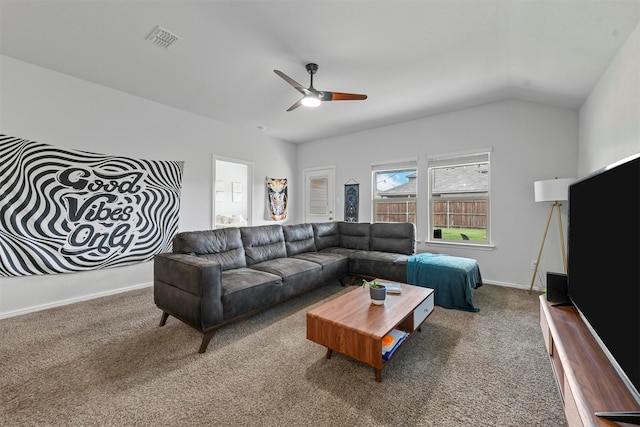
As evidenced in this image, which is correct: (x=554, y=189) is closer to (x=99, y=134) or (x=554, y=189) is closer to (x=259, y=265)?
(x=259, y=265)

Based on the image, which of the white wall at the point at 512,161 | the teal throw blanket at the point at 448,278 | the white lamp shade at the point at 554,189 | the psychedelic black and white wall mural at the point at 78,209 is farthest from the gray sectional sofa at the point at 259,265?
the white lamp shade at the point at 554,189

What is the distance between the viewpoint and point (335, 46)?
8.25 feet

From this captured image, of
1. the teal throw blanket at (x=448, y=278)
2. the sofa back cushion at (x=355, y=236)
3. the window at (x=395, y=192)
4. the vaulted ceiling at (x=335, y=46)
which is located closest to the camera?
the vaulted ceiling at (x=335, y=46)

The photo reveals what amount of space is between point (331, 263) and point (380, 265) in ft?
2.27

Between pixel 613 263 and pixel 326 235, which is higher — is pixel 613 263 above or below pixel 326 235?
above

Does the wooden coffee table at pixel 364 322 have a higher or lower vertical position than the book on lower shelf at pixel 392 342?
higher

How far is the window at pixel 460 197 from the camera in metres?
4.10

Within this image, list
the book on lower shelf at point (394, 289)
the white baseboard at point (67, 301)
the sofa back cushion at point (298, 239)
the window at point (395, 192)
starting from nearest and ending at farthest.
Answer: the book on lower shelf at point (394, 289) < the white baseboard at point (67, 301) < the sofa back cushion at point (298, 239) < the window at point (395, 192)

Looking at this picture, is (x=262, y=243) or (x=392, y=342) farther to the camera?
(x=262, y=243)

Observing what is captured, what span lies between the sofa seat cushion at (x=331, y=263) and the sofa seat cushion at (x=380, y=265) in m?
0.14

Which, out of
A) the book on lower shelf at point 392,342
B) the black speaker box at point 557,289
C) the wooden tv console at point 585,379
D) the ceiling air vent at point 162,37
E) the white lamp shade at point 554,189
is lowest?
the book on lower shelf at point 392,342

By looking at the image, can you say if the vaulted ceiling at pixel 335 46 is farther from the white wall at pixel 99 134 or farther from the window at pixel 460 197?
the window at pixel 460 197

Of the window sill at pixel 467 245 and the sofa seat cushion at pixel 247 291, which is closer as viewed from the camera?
the sofa seat cushion at pixel 247 291

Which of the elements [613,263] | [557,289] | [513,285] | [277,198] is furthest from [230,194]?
[613,263]
